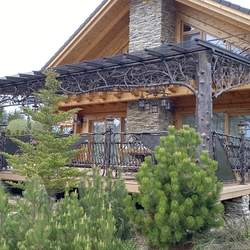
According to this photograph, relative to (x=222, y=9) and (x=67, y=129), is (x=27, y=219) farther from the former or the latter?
(x=67, y=129)

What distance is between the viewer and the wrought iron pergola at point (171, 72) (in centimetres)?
622

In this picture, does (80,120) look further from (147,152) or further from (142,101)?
(147,152)

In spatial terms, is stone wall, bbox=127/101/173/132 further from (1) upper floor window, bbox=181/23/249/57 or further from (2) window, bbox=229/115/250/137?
(1) upper floor window, bbox=181/23/249/57

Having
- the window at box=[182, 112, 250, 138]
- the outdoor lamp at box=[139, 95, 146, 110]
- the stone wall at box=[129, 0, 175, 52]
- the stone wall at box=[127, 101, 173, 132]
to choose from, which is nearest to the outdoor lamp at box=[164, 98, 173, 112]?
the stone wall at box=[127, 101, 173, 132]

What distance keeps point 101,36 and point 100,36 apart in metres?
0.04

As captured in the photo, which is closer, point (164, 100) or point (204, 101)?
point (204, 101)

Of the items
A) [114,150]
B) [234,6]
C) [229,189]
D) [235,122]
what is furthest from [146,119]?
[229,189]

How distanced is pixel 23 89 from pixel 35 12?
3655cm

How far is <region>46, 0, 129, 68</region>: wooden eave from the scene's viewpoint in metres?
11.9

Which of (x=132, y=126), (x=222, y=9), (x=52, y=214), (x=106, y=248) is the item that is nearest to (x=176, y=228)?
(x=106, y=248)

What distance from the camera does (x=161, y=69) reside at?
8.32 metres

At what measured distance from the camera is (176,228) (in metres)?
4.29

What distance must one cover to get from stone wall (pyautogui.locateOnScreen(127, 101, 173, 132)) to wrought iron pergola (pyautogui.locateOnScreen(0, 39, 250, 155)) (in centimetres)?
212

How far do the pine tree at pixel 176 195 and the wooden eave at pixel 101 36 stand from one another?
328 inches
